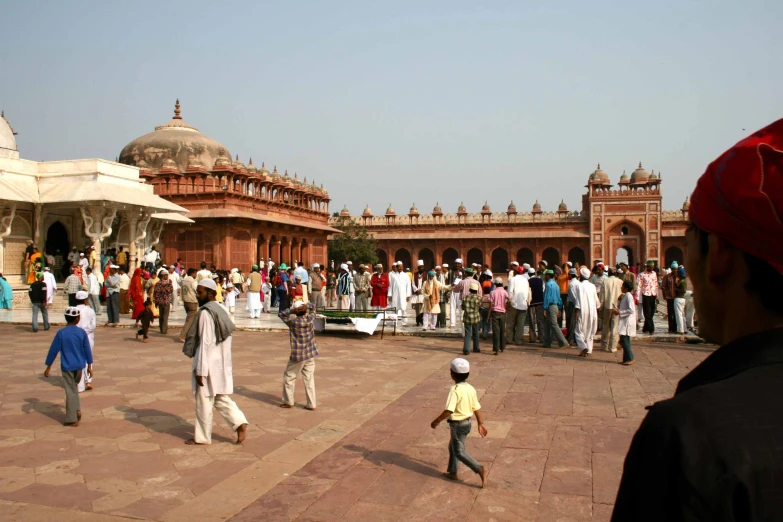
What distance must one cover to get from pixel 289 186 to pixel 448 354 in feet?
73.4

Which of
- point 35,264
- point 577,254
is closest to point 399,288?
point 35,264

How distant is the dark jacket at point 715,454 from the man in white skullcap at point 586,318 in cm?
879

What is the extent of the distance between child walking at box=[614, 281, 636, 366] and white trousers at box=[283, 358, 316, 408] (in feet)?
15.0

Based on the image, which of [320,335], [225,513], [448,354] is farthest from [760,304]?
[320,335]

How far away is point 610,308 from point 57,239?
1784cm

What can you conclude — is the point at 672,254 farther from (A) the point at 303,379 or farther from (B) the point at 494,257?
(A) the point at 303,379

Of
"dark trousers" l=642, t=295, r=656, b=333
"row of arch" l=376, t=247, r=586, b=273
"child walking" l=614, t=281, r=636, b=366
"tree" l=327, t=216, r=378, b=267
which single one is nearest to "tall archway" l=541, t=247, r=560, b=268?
"row of arch" l=376, t=247, r=586, b=273

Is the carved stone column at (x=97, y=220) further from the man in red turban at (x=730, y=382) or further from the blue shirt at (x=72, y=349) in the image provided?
the man in red turban at (x=730, y=382)

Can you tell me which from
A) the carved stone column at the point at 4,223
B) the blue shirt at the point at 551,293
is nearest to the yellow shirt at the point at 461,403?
the blue shirt at the point at 551,293

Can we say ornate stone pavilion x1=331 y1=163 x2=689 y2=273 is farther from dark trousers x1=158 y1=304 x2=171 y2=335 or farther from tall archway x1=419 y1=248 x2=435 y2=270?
dark trousers x1=158 y1=304 x2=171 y2=335

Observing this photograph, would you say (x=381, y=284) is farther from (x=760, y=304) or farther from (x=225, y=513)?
(x=760, y=304)

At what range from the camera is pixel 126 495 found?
3.82 metres

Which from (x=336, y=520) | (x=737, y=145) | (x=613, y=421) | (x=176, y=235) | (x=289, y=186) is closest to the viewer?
(x=737, y=145)

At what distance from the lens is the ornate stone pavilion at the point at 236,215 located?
26.0m
